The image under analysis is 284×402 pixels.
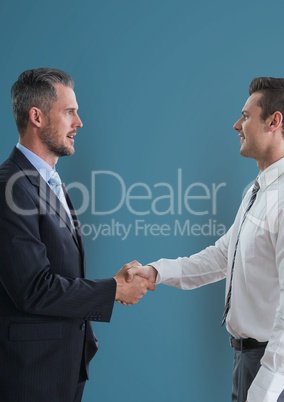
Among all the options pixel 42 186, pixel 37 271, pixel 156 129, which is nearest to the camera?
pixel 37 271

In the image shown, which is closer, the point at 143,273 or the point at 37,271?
the point at 37,271

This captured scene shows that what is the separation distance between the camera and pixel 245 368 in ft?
6.63

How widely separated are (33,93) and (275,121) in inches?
36.1

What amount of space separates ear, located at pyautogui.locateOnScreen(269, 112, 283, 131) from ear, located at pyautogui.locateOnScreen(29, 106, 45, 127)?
86 cm

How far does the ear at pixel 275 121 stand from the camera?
2152 mm

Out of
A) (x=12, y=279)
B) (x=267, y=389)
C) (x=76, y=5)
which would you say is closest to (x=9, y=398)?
(x=12, y=279)

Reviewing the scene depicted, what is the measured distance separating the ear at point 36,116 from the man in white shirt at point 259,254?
73 cm

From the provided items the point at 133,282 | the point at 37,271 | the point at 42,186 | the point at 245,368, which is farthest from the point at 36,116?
the point at 245,368

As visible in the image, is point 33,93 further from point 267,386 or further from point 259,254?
point 267,386

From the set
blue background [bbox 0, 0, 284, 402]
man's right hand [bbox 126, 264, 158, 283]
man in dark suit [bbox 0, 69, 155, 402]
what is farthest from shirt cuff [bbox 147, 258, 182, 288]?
man in dark suit [bbox 0, 69, 155, 402]

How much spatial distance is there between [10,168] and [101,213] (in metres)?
0.88

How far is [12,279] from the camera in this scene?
186 centimetres

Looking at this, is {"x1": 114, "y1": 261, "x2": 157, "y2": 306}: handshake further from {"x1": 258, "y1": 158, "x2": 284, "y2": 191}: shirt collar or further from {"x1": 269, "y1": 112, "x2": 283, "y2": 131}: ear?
{"x1": 269, "y1": 112, "x2": 283, "y2": 131}: ear

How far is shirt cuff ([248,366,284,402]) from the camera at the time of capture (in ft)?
5.33
